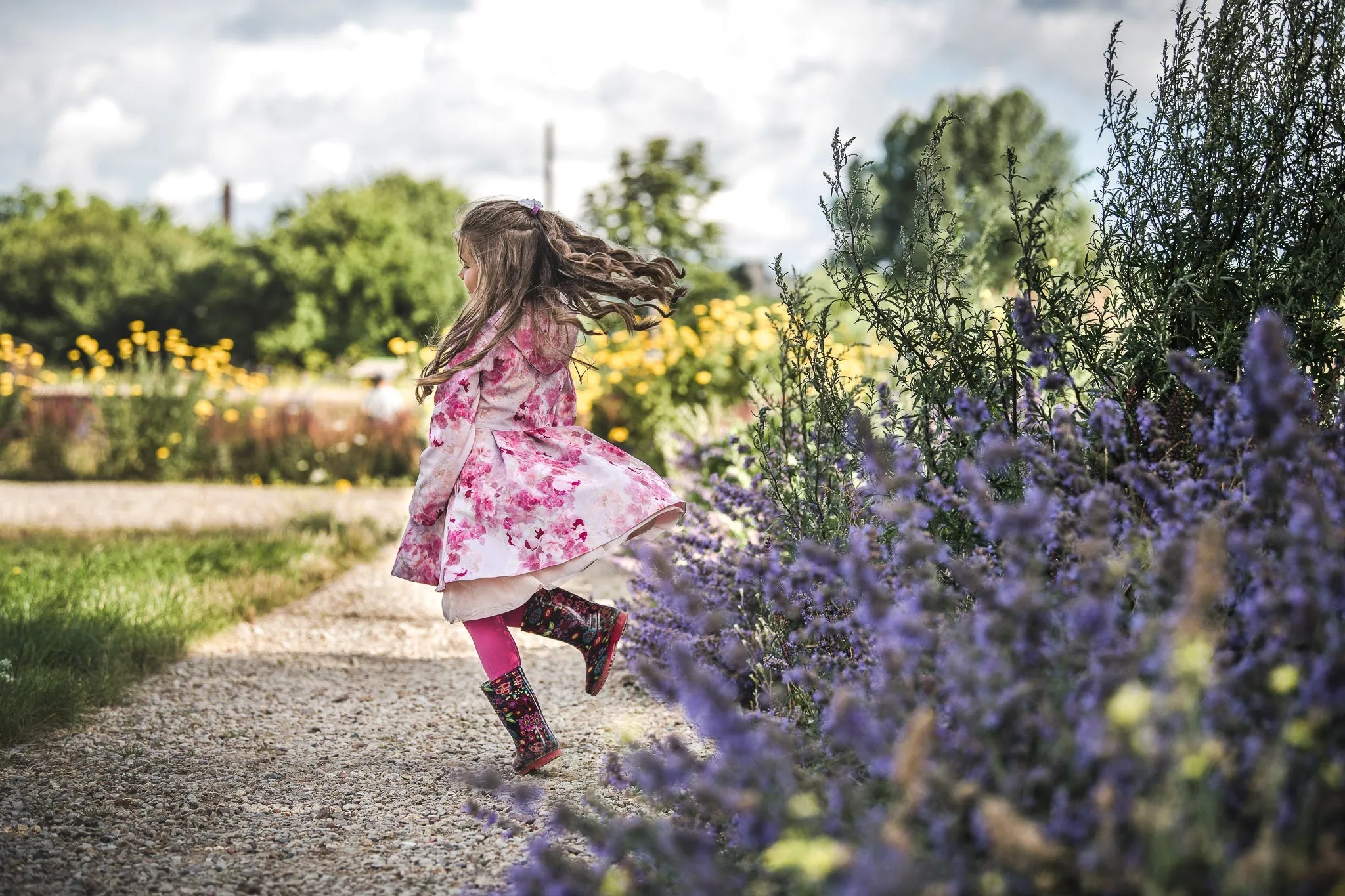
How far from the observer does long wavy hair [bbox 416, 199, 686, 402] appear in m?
3.09

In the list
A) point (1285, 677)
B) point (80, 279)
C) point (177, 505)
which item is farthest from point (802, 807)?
point (80, 279)

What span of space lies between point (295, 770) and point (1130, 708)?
252 cm

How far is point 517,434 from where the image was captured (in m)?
3.10

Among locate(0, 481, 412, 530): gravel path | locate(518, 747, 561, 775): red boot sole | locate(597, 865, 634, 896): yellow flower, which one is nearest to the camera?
locate(597, 865, 634, 896): yellow flower

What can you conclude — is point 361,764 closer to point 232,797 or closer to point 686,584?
point 232,797

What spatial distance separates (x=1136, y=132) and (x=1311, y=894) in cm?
233

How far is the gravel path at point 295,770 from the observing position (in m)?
2.30

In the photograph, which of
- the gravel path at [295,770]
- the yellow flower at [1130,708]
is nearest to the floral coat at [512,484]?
the gravel path at [295,770]

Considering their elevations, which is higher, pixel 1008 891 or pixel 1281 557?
pixel 1281 557

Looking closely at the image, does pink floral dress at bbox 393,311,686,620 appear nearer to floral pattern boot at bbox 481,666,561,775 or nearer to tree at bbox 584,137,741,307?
floral pattern boot at bbox 481,666,561,775

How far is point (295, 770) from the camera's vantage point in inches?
119

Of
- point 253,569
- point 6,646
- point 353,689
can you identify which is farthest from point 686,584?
point 253,569

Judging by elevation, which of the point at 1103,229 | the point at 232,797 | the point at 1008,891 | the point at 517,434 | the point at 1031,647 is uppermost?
the point at 1103,229

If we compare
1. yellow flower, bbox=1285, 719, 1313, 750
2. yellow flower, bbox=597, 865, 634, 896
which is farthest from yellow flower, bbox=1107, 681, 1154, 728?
yellow flower, bbox=597, 865, 634, 896
